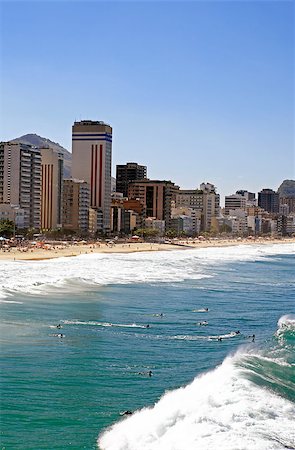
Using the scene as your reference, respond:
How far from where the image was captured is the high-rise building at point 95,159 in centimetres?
11881

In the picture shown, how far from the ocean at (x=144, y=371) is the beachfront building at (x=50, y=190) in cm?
7279

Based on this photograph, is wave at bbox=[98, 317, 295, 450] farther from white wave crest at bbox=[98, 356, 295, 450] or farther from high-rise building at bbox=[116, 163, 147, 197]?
high-rise building at bbox=[116, 163, 147, 197]

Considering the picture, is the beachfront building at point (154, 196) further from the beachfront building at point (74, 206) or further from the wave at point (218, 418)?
the wave at point (218, 418)

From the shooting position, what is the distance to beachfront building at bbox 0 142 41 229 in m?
94.3

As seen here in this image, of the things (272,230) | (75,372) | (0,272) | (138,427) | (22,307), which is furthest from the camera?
(272,230)

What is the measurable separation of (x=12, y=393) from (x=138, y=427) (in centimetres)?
326

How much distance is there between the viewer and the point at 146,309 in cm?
2680

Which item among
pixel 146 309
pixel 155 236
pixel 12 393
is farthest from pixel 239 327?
pixel 155 236

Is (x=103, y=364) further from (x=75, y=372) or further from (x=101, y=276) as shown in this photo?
(x=101, y=276)

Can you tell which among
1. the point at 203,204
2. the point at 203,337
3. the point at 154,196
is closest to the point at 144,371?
the point at 203,337

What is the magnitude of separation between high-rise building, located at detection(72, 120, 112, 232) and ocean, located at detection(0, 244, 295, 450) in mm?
87721

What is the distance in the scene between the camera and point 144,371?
53.3 feet

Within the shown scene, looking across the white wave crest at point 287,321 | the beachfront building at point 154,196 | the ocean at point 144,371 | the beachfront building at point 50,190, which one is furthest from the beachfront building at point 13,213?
the white wave crest at point 287,321

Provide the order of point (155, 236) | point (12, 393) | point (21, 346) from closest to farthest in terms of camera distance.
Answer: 1. point (12, 393)
2. point (21, 346)
3. point (155, 236)
